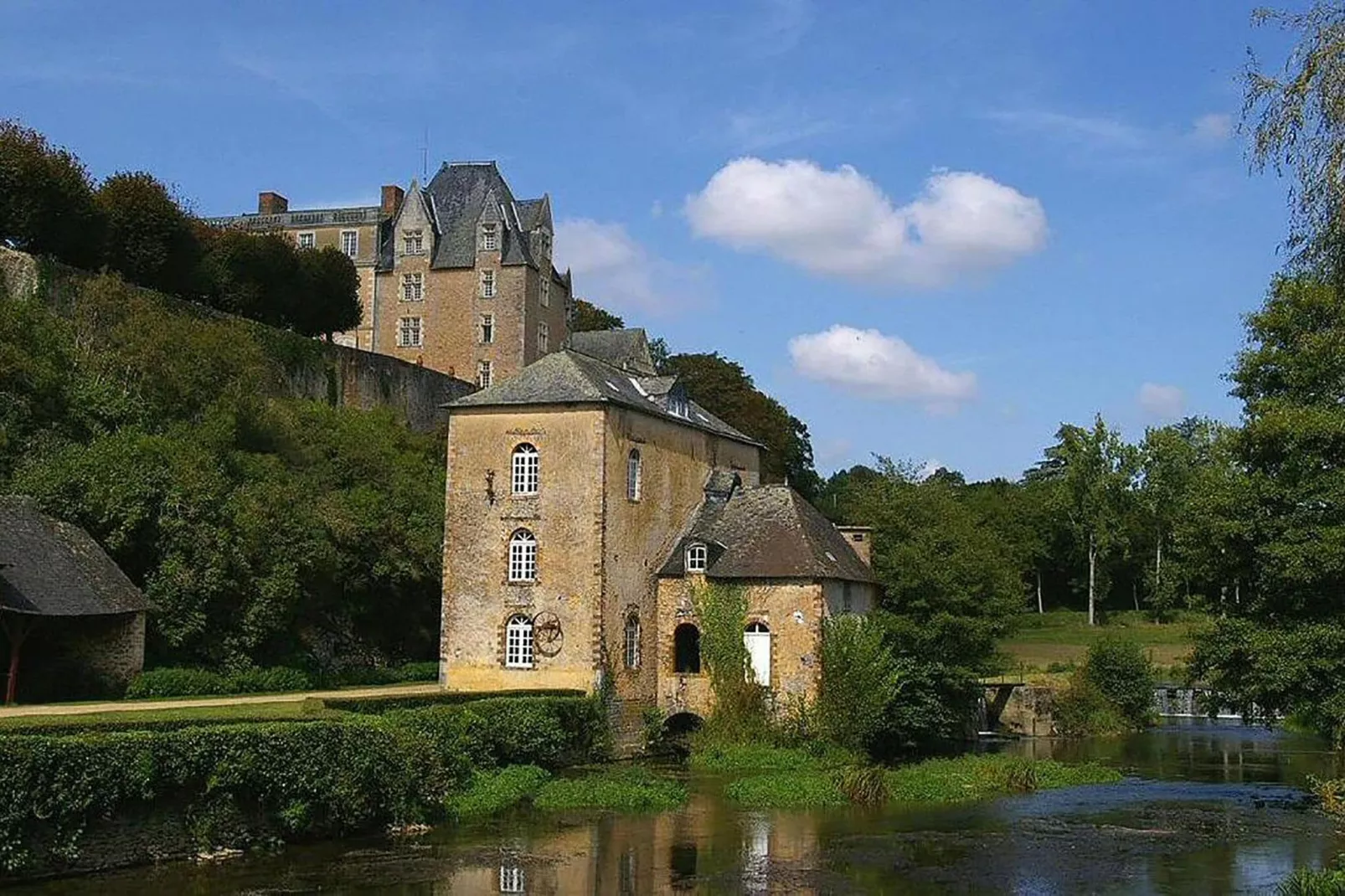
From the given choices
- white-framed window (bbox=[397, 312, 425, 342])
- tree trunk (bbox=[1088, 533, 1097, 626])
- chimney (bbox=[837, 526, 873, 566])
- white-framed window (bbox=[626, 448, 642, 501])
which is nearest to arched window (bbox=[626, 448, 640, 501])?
white-framed window (bbox=[626, 448, 642, 501])

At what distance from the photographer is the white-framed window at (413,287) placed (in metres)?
58.3

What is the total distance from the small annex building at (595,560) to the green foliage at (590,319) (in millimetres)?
43363

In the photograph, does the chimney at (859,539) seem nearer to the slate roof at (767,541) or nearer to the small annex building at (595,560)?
the slate roof at (767,541)

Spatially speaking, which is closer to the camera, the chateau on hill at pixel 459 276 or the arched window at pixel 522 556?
the arched window at pixel 522 556

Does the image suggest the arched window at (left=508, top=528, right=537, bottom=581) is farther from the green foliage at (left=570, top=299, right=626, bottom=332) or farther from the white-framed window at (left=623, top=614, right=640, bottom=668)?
the green foliage at (left=570, top=299, right=626, bottom=332)

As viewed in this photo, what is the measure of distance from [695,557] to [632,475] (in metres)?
2.46

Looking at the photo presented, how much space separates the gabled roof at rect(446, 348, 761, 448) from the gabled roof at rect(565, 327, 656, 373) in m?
24.4

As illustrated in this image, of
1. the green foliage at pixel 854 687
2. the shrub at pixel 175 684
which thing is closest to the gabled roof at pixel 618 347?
the green foliage at pixel 854 687

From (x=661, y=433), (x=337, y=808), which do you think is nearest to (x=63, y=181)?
(x=661, y=433)

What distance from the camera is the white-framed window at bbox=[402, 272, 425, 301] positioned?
191 feet

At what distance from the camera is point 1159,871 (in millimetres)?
18219

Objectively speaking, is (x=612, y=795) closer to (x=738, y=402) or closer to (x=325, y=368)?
(x=325, y=368)

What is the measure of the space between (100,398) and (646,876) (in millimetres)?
19833

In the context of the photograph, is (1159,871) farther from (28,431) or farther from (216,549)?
(28,431)
